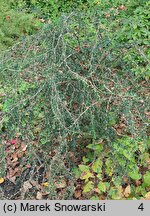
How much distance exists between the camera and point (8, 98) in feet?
8.79

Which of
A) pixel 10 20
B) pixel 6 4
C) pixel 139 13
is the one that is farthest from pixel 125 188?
pixel 6 4

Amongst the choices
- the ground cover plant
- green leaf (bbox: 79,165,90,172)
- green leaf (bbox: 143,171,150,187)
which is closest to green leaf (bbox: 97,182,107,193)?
the ground cover plant

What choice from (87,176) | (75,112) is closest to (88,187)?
(87,176)

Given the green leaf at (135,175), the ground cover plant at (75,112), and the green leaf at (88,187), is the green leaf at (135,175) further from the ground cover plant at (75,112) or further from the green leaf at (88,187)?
the green leaf at (88,187)

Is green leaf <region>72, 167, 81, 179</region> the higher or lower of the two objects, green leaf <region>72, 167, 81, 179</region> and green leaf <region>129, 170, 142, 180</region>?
the lower

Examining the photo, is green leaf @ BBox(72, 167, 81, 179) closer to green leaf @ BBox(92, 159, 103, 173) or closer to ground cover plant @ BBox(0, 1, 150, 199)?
ground cover plant @ BBox(0, 1, 150, 199)

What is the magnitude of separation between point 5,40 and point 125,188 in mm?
2896

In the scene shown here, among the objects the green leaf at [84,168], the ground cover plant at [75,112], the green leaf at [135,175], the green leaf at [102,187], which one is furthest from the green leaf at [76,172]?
the green leaf at [135,175]

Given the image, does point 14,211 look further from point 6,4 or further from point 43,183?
point 6,4

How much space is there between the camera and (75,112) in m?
2.66

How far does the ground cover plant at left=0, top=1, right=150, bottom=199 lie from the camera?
8.07ft

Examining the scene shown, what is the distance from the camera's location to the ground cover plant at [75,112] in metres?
2.46

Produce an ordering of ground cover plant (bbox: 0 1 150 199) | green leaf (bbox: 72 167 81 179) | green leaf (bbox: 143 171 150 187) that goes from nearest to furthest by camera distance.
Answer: ground cover plant (bbox: 0 1 150 199) < green leaf (bbox: 143 171 150 187) < green leaf (bbox: 72 167 81 179)

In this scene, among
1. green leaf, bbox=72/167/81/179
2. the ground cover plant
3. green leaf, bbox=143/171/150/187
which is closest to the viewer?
the ground cover plant
